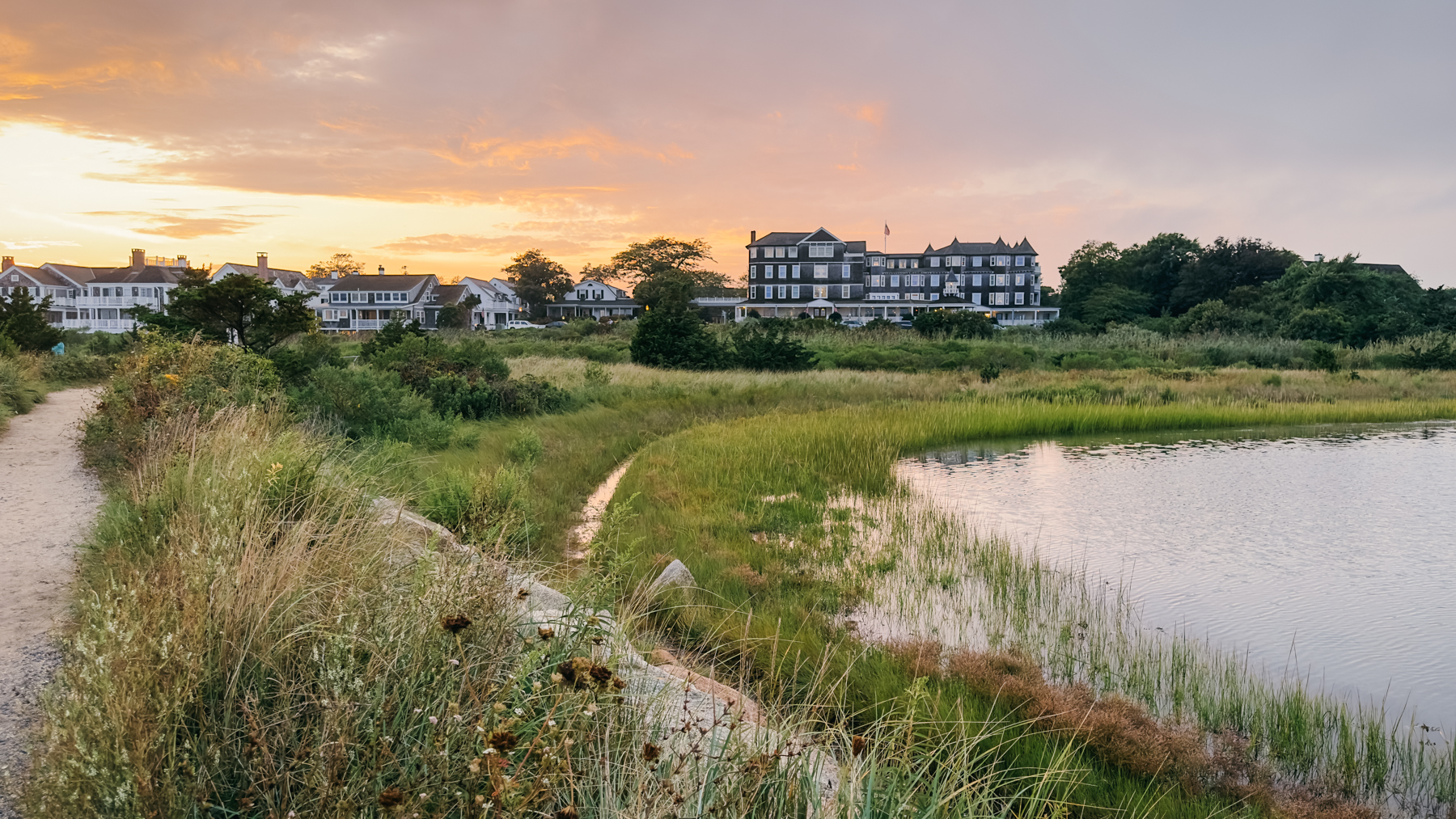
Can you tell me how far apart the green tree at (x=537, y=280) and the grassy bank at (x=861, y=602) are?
84.7 m

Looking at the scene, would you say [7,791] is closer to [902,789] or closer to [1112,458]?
[902,789]

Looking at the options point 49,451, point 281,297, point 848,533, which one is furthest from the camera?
point 281,297

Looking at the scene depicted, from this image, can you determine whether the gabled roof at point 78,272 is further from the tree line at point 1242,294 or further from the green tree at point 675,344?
the tree line at point 1242,294

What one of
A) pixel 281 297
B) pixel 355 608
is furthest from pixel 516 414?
pixel 355 608

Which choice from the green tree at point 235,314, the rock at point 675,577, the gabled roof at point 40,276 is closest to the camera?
the rock at point 675,577

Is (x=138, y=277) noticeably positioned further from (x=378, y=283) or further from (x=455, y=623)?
(x=455, y=623)

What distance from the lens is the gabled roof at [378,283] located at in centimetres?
8862

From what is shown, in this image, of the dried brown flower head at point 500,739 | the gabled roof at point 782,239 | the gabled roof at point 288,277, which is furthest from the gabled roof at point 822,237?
the dried brown flower head at point 500,739

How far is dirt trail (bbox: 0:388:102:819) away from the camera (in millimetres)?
4723

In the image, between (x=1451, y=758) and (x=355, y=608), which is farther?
(x=1451, y=758)

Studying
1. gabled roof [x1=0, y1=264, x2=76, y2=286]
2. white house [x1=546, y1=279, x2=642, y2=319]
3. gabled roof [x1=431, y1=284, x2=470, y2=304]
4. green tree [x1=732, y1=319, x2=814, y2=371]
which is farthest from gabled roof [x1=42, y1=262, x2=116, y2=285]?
green tree [x1=732, y1=319, x2=814, y2=371]

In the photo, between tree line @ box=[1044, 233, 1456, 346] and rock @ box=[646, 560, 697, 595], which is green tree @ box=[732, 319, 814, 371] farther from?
tree line @ box=[1044, 233, 1456, 346]

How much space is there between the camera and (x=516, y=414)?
20531mm

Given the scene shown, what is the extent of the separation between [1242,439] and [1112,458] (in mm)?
4765
